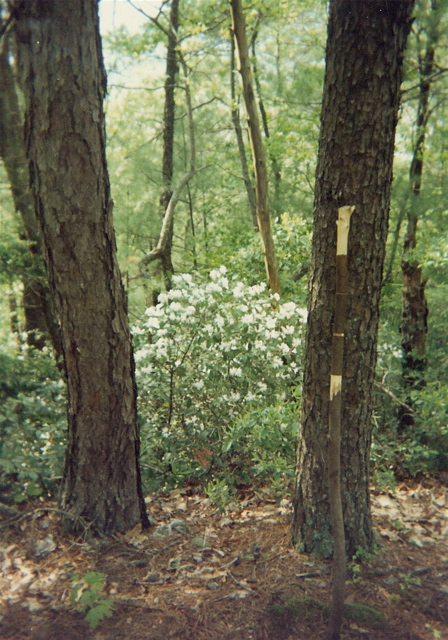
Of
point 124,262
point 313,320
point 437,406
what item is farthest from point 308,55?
point 313,320

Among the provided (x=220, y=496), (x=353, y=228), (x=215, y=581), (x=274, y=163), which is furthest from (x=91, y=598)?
(x=274, y=163)

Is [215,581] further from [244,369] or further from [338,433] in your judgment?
[244,369]

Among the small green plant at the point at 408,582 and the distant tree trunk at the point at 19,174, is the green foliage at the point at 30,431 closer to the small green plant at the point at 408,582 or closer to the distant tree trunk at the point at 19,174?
the distant tree trunk at the point at 19,174

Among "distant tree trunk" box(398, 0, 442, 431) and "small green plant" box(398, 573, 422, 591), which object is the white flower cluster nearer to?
"distant tree trunk" box(398, 0, 442, 431)

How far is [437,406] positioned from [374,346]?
2103 mm

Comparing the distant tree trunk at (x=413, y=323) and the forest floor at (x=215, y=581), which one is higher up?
the distant tree trunk at (x=413, y=323)

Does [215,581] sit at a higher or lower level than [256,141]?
lower

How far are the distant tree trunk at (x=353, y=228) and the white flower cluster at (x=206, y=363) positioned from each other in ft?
5.23

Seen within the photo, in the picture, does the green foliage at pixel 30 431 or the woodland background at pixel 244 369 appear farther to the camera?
the woodland background at pixel 244 369

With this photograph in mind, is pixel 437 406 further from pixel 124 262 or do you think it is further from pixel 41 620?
pixel 124 262

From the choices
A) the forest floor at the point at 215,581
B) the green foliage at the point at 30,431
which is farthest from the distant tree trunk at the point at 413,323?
the green foliage at the point at 30,431

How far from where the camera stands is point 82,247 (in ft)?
9.43

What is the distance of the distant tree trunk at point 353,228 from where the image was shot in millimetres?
2645

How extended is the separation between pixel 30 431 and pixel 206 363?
1623 mm
